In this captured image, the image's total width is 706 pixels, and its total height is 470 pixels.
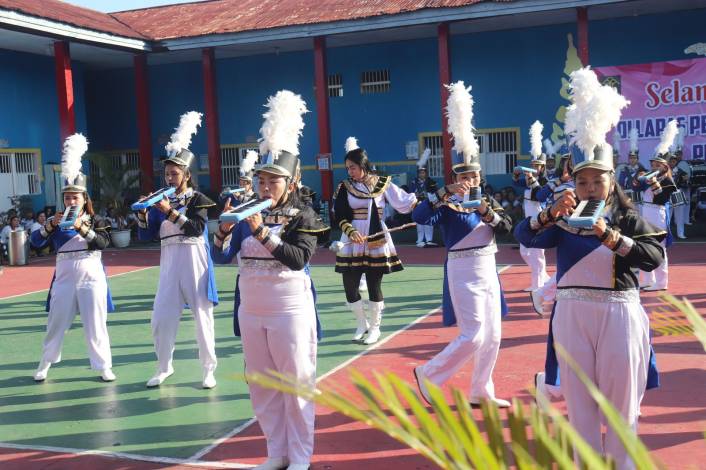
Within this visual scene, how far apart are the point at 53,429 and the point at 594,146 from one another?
4.31 m

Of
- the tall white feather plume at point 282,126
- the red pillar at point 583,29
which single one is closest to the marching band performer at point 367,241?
the tall white feather plume at point 282,126

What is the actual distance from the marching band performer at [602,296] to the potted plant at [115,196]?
17904 millimetres

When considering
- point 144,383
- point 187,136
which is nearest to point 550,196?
point 187,136

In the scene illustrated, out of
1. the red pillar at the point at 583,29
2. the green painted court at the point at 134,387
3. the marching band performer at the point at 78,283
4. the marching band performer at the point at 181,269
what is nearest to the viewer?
the green painted court at the point at 134,387

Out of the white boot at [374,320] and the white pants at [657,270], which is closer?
the white boot at [374,320]

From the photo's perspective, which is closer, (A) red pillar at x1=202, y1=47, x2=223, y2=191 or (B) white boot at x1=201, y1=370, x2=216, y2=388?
(B) white boot at x1=201, y1=370, x2=216, y2=388

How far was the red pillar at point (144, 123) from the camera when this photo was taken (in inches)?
875

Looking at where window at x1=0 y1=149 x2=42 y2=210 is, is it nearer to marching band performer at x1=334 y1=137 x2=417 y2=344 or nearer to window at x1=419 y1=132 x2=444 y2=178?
window at x1=419 y1=132 x2=444 y2=178

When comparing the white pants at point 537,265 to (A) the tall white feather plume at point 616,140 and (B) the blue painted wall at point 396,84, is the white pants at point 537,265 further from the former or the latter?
(B) the blue painted wall at point 396,84

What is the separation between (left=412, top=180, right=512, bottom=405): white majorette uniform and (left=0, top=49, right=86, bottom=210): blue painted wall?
18.5m

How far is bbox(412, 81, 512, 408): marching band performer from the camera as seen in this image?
5.58m

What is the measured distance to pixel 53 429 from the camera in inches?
221

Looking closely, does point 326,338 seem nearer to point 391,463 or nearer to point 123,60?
point 391,463

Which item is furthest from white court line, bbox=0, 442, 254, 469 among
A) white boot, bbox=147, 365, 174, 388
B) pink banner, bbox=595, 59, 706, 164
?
pink banner, bbox=595, 59, 706, 164
